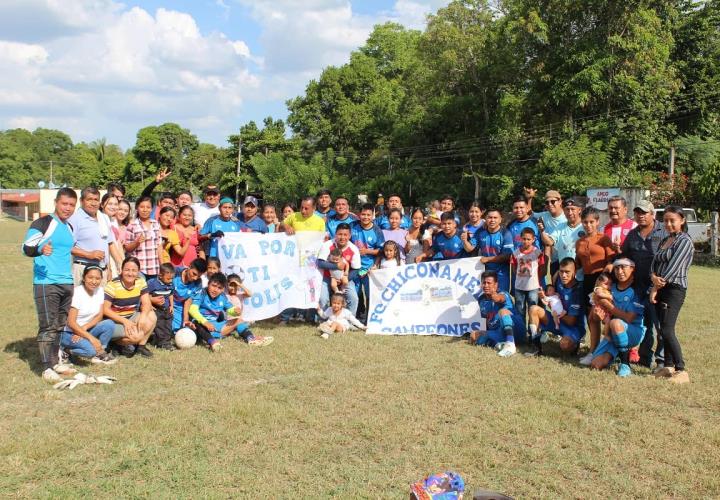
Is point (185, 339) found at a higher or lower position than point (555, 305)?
lower

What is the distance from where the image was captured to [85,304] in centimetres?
681

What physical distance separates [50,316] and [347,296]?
4063 millimetres

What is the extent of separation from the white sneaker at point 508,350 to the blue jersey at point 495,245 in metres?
1.21

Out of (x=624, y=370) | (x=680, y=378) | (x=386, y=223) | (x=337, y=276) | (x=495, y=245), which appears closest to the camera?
(x=680, y=378)

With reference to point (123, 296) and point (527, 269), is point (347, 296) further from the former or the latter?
point (123, 296)

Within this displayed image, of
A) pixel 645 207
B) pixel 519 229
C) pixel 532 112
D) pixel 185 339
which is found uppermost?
pixel 532 112

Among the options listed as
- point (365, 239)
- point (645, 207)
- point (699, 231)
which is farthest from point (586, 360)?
point (699, 231)

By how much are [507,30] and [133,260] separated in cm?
2821

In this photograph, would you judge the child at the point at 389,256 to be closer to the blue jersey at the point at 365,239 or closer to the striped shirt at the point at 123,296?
the blue jersey at the point at 365,239

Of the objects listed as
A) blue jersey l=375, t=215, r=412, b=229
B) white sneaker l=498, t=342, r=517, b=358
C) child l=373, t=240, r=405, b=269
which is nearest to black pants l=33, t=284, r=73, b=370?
child l=373, t=240, r=405, b=269

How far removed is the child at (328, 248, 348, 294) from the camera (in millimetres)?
8781

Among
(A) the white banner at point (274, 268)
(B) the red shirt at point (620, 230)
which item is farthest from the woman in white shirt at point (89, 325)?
(B) the red shirt at point (620, 230)

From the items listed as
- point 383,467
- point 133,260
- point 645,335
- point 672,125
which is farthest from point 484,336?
point 672,125

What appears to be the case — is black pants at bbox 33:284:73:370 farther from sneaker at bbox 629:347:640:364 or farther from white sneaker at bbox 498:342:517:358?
sneaker at bbox 629:347:640:364
